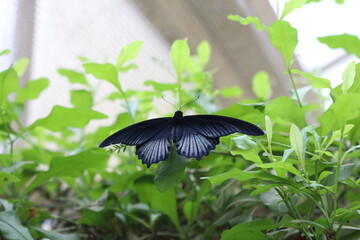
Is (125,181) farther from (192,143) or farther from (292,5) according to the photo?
(292,5)

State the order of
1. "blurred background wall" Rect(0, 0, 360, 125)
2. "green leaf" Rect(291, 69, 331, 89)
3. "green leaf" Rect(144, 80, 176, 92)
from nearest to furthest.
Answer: "green leaf" Rect(291, 69, 331, 89), "green leaf" Rect(144, 80, 176, 92), "blurred background wall" Rect(0, 0, 360, 125)

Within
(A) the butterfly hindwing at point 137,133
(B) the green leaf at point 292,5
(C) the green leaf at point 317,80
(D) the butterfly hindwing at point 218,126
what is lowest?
(C) the green leaf at point 317,80

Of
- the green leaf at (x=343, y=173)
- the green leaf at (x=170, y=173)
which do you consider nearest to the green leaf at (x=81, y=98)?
the green leaf at (x=170, y=173)

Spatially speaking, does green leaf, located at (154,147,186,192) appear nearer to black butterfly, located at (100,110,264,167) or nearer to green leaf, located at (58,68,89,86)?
black butterfly, located at (100,110,264,167)

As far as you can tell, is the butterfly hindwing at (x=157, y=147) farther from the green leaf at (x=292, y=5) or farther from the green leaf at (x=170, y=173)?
the green leaf at (x=292, y=5)

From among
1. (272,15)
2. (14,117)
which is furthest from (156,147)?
(272,15)

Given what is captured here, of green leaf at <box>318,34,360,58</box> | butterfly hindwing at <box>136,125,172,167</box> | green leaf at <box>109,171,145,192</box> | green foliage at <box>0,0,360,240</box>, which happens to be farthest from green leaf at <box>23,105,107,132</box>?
green leaf at <box>318,34,360,58</box>

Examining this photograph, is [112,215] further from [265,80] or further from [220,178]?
[265,80]
